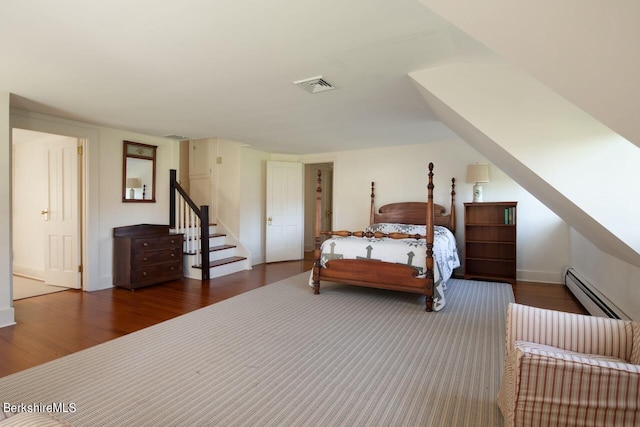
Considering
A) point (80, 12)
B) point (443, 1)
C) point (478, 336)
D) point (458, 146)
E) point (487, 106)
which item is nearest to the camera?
point (443, 1)

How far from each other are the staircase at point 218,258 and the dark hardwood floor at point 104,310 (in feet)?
0.70

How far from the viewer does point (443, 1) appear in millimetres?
929

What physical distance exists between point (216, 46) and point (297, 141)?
3396 millimetres

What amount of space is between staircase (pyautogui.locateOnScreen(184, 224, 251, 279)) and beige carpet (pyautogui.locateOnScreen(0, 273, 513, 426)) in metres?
1.82

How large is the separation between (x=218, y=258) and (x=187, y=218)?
2.89 feet

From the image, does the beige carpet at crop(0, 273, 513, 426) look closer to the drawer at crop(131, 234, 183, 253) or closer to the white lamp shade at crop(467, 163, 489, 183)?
the drawer at crop(131, 234, 183, 253)

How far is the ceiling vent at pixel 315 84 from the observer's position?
276 centimetres

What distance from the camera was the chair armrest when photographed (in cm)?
157

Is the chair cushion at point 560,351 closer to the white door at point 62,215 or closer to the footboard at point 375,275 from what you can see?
the footboard at point 375,275

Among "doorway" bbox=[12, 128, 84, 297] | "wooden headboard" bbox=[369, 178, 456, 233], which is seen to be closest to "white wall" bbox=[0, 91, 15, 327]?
"doorway" bbox=[12, 128, 84, 297]

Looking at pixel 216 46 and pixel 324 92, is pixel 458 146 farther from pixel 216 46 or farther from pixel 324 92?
pixel 216 46

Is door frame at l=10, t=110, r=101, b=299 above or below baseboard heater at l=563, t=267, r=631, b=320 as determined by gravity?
above

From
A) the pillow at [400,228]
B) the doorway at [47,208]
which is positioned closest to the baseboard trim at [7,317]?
the doorway at [47,208]

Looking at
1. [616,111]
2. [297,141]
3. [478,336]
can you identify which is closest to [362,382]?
[478,336]
